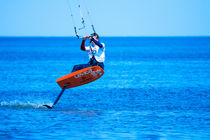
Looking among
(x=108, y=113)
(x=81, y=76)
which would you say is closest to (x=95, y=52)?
(x=81, y=76)

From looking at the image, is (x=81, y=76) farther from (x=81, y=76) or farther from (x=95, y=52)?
(x=95, y=52)

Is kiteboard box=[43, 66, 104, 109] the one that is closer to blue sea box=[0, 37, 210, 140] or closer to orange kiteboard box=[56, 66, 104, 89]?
orange kiteboard box=[56, 66, 104, 89]

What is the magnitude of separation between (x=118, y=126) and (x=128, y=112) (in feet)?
14.5

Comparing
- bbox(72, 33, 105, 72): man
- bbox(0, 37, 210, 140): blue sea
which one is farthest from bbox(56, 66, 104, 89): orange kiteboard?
bbox(0, 37, 210, 140): blue sea

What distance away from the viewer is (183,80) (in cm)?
4559

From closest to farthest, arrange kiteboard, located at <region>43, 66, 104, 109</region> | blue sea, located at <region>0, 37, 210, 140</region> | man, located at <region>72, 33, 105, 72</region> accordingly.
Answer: blue sea, located at <region>0, 37, 210, 140</region> < man, located at <region>72, 33, 105, 72</region> < kiteboard, located at <region>43, 66, 104, 109</region>

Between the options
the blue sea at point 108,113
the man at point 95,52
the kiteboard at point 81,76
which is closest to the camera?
the blue sea at point 108,113

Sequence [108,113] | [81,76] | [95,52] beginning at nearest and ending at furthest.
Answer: [95,52], [81,76], [108,113]

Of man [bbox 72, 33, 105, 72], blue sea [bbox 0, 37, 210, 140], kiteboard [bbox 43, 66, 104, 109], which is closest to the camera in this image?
blue sea [bbox 0, 37, 210, 140]

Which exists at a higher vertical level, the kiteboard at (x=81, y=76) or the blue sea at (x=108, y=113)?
the kiteboard at (x=81, y=76)

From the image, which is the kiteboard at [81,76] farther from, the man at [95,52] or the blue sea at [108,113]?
the blue sea at [108,113]

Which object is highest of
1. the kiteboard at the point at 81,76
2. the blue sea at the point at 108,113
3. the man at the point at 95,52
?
the man at the point at 95,52

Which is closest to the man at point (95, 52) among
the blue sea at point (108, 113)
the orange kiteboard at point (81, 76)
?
the orange kiteboard at point (81, 76)

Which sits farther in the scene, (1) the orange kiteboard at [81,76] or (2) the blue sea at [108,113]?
(1) the orange kiteboard at [81,76]
